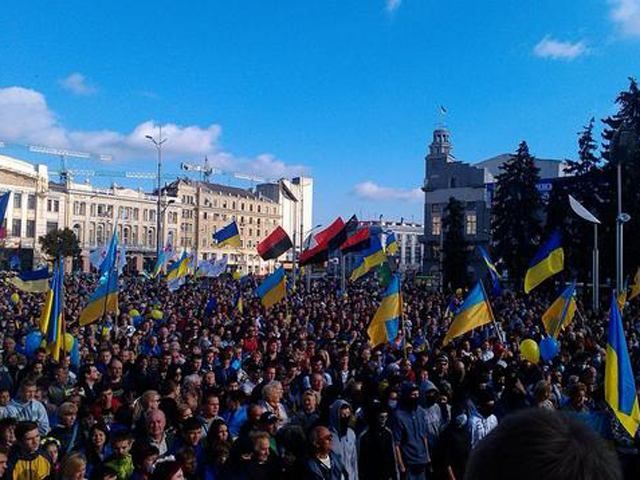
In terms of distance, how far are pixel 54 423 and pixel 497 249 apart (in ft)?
118

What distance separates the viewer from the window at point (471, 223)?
194 ft

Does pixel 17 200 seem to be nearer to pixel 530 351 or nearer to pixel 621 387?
pixel 530 351

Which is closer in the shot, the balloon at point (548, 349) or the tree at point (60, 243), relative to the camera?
the balloon at point (548, 349)

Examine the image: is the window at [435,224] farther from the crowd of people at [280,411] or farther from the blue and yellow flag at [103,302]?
the blue and yellow flag at [103,302]

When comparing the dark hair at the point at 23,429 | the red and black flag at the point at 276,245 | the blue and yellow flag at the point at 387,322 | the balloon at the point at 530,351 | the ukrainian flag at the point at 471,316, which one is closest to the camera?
the dark hair at the point at 23,429

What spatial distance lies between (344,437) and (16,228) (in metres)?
78.2

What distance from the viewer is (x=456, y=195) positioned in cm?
6072

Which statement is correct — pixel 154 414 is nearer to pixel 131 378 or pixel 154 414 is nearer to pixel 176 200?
pixel 131 378

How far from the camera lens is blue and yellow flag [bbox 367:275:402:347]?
42.3 feet

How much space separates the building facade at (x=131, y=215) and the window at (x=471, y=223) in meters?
33.0

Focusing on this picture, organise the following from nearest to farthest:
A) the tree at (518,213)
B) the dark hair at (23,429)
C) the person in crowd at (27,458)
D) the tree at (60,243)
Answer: the person in crowd at (27,458) → the dark hair at (23,429) → the tree at (518,213) → the tree at (60,243)

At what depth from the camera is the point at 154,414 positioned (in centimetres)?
574

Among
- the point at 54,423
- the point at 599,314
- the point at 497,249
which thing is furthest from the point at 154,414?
the point at 497,249

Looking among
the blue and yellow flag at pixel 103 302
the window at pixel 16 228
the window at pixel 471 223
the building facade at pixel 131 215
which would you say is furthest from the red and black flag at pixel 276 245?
the window at pixel 16 228
